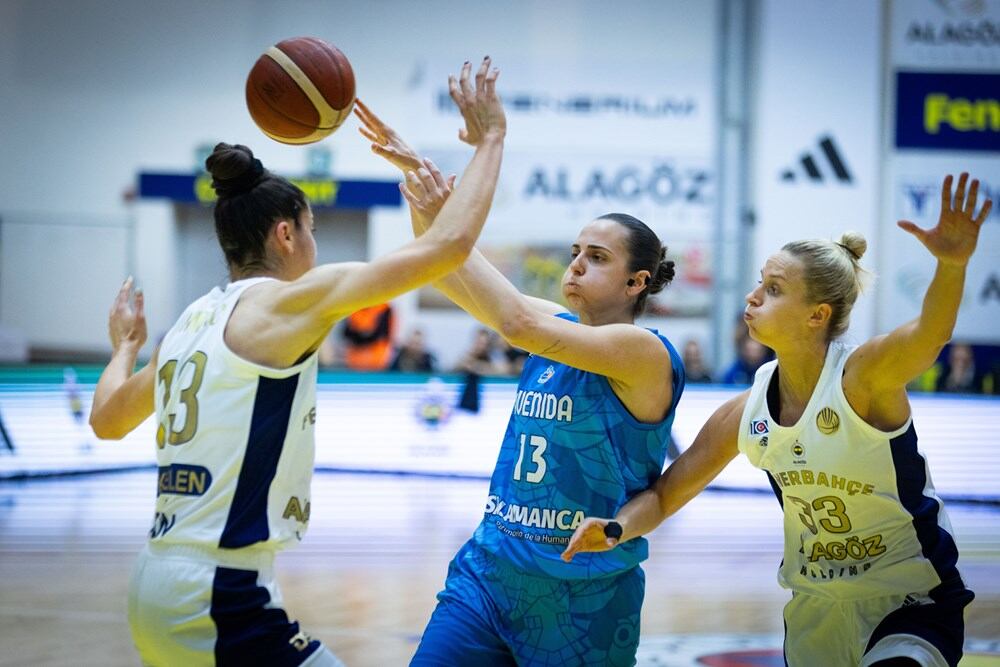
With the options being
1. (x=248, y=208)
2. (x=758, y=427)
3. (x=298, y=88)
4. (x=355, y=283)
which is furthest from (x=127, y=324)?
(x=758, y=427)

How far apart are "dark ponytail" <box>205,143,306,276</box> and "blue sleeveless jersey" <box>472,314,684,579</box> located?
2.76 ft

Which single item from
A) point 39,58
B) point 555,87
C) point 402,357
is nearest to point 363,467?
point 402,357

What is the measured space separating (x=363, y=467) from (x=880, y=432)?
8.03m

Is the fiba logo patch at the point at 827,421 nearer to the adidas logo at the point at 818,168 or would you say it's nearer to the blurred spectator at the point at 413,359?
the blurred spectator at the point at 413,359

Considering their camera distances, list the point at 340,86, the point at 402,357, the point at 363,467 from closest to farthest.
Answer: the point at 340,86, the point at 363,467, the point at 402,357

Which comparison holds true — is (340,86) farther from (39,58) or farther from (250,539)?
(39,58)

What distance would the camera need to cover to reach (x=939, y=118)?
16500mm

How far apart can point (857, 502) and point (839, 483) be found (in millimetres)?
70

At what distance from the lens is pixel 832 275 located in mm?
3299

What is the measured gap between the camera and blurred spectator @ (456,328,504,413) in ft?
35.2

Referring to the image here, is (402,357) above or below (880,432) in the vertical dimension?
below

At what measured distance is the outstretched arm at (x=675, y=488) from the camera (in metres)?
2.92

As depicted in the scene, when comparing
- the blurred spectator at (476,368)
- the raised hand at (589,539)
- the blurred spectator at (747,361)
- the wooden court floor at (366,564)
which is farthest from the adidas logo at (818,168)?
the raised hand at (589,539)

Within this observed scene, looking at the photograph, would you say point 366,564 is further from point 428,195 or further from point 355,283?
point 355,283
